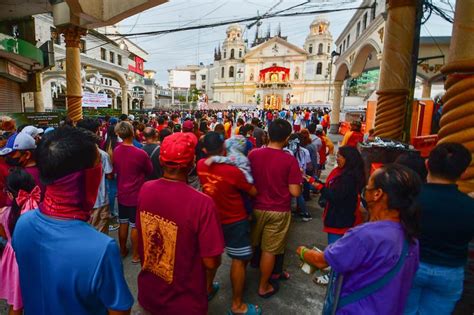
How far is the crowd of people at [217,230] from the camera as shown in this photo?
1110 mm

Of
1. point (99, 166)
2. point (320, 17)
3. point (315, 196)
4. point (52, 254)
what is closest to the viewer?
point (52, 254)

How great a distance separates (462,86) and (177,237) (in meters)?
2.64

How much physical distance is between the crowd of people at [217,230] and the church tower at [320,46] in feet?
176

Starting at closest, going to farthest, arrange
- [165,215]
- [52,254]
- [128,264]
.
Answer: [52,254], [165,215], [128,264]

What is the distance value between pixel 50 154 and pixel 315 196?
5.57m

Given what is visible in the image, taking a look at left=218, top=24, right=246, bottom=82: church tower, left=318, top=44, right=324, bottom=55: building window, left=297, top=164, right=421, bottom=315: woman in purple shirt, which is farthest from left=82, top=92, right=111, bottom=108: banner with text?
left=318, top=44, right=324, bottom=55: building window

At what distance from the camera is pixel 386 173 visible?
4.32 feet

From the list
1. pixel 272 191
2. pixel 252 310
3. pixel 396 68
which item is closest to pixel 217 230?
pixel 272 191

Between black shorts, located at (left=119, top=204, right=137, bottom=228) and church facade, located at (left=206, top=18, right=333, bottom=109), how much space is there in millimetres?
49746

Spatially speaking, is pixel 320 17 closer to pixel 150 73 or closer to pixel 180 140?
pixel 150 73

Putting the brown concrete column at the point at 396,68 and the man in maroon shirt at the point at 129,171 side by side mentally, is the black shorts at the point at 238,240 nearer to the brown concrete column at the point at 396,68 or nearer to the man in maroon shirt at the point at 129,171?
the man in maroon shirt at the point at 129,171

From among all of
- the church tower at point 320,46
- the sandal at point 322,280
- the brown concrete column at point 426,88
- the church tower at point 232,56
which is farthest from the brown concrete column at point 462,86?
the church tower at point 232,56

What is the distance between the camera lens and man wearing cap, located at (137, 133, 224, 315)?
1566 millimetres

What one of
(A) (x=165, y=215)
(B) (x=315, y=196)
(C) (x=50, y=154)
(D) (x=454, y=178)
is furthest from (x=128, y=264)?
(B) (x=315, y=196)
